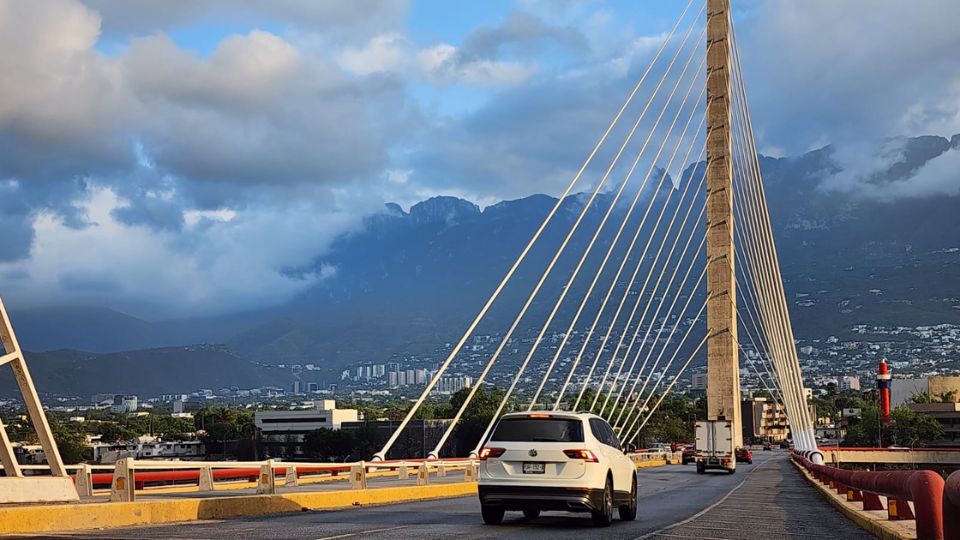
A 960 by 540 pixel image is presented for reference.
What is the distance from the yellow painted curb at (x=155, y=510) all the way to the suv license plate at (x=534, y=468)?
5.32 metres

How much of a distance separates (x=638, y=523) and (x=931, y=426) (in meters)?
139

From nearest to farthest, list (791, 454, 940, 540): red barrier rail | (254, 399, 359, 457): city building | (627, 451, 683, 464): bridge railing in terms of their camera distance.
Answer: (791, 454, 940, 540): red barrier rail, (627, 451, 683, 464): bridge railing, (254, 399, 359, 457): city building

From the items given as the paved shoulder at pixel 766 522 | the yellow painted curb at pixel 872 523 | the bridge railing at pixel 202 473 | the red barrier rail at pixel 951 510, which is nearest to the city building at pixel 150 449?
the bridge railing at pixel 202 473

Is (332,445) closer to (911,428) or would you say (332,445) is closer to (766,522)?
(911,428)

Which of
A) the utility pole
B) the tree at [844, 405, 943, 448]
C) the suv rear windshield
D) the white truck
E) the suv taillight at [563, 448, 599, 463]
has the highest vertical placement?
the utility pole

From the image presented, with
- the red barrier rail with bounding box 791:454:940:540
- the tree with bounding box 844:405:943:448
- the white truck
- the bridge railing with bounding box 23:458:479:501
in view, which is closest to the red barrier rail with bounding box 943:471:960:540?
the red barrier rail with bounding box 791:454:940:540

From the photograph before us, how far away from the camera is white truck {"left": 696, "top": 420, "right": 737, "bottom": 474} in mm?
57594

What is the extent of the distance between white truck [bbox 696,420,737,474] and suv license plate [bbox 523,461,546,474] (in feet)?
139

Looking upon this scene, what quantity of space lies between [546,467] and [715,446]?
42973 millimetres

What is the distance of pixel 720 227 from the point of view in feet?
197

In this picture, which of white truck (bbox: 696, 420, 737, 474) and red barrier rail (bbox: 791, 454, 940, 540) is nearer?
red barrier rail (bbox: 791, 454, 940, 540)

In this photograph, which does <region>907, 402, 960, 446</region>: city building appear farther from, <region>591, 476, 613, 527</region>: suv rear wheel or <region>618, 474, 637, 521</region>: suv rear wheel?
<region>591, 476, 613, 527</region>: suv rear wheel

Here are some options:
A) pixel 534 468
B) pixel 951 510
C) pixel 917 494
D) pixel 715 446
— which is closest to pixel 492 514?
pixel 534 468

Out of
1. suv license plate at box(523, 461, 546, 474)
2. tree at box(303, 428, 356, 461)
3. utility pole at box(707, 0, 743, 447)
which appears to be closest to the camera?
suv license plate at box(523, 461, 546, 474)
